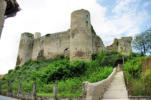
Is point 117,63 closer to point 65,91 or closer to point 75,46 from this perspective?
point 75,46

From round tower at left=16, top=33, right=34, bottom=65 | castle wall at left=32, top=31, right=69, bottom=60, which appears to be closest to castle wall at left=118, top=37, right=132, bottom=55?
castle wall at left=32, top=31, right=69, bottom=60

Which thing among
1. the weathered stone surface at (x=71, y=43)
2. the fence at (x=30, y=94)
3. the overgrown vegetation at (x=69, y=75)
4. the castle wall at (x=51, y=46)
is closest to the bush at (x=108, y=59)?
the overgrown vegetation at (x=69, y=75)

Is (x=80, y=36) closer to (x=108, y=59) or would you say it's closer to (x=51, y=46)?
(x=108, y=59)

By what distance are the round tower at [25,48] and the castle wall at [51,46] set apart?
4.01 ft

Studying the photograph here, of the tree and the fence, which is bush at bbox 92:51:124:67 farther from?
the fence

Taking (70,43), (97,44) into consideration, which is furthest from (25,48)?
(97,44)

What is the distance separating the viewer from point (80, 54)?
22.0 meters

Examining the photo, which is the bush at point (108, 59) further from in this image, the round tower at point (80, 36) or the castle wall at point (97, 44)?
the castle wall at point (97, 44)

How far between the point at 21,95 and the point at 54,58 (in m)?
16.5

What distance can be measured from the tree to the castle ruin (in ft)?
18.1

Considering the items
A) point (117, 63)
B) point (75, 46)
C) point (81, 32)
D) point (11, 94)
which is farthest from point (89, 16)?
point (11, 94)

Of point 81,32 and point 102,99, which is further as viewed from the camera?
point 81,32

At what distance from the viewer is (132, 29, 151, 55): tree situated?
24547 millimetres

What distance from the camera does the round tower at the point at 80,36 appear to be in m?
22.1
